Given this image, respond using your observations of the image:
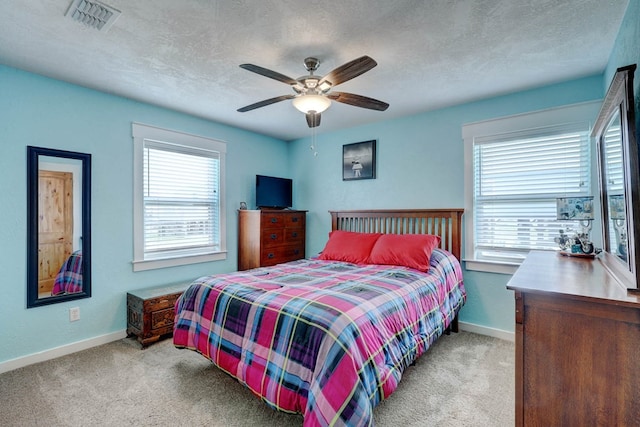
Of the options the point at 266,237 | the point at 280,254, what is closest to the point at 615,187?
the point at 266,237

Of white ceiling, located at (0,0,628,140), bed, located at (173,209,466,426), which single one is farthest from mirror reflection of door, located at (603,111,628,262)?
bed, located at (173,209,466,426)

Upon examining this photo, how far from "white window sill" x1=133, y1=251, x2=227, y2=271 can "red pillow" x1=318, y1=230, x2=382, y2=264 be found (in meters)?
1.45

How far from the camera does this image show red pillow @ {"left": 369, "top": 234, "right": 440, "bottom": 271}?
2895 mm

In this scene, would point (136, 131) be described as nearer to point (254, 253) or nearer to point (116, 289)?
point (116, 289)

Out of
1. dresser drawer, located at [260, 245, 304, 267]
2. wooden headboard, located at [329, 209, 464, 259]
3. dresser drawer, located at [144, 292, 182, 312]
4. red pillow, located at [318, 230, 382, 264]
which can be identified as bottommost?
dresser drawer, located at [144, 292, 182, 312]

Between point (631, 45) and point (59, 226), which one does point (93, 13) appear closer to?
point (59, 226)

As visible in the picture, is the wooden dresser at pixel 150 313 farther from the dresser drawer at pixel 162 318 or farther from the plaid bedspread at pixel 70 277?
the plaid bedspread at pixel 70 277

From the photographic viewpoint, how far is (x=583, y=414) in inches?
45.4

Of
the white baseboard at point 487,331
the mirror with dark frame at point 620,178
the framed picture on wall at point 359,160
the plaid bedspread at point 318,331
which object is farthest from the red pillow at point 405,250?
the mirror with dark frame at point 620,178

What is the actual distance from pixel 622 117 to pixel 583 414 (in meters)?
1.23

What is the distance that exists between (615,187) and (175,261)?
389 cm

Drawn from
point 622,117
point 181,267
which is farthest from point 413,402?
point 181,267

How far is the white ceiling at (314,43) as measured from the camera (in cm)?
176

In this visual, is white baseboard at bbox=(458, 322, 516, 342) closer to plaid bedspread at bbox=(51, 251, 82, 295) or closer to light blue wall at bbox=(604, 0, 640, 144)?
light blue wall at bbox=(604, 0, 640, 144)
